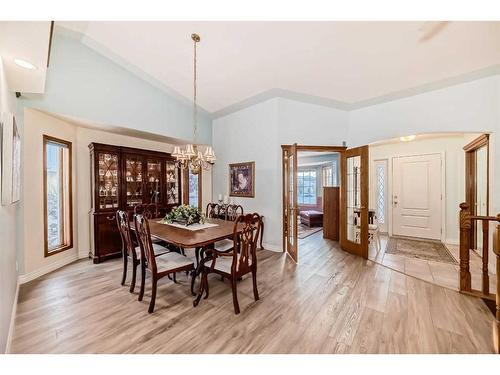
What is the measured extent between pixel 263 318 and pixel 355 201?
2817 millimetres

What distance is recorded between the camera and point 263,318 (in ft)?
6.75

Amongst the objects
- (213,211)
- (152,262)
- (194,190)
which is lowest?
(152,262)

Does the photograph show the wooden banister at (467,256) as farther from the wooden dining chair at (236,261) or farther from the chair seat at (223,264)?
the chair seat at (223,264)

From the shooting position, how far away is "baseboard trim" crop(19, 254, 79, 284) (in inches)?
111

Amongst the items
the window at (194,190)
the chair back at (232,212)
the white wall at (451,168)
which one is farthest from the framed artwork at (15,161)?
the white wall at (451,168)

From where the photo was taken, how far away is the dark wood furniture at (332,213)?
16.0ft

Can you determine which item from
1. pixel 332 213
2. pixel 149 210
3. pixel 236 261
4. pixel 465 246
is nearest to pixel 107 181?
pixel 149 210

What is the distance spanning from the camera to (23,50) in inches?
62.3

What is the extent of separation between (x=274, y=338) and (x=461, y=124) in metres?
3.66

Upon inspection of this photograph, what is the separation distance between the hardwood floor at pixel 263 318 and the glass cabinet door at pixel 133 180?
1.41m

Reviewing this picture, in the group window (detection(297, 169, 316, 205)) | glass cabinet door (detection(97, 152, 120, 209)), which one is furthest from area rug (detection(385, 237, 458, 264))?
glass cabinet door (detection(97, 152, 120, 209))

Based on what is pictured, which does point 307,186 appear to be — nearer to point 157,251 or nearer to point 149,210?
point 149,210

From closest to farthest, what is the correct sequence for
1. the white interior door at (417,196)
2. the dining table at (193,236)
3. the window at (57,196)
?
1. the dining table at (193,236)
2. the window at (57,196)
3. the white interior door at (417,196)
